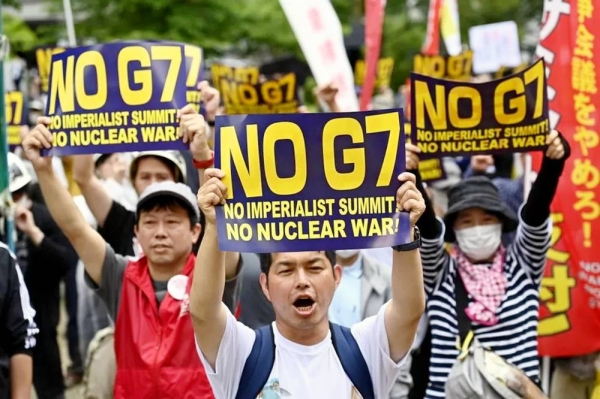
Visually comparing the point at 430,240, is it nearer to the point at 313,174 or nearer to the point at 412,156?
the point at 412,156

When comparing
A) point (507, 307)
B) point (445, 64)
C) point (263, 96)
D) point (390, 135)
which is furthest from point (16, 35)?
point (390, 135)

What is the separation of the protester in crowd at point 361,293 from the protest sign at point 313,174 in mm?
2154

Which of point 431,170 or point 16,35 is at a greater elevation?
point 16,35

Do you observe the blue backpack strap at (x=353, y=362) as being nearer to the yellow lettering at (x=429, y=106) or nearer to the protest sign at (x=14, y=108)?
the yellow lettering at (x=429, y=106)

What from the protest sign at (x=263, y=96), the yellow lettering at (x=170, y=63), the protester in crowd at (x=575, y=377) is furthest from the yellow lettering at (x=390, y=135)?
the protest sign at (x=263, y=96)

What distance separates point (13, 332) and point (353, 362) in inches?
53.9

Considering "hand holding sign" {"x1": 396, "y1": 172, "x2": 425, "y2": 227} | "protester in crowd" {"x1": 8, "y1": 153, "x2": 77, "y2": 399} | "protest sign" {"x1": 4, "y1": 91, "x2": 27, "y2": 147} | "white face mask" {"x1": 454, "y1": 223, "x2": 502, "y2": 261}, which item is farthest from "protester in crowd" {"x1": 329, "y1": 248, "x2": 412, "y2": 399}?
"protest sign" {"x1": 4, "y1": 91, "x2": 27, "y2": 147}

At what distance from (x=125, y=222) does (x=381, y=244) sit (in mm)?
2342

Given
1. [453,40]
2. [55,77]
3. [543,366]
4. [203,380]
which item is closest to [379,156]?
[203,380]

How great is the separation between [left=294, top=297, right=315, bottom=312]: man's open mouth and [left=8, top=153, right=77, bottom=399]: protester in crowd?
12.2 feet

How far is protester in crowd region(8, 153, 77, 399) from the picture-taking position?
23.1ft

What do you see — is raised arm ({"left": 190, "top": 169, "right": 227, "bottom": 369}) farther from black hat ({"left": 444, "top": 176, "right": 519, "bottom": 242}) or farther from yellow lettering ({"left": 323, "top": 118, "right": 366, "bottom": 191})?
black hat ({"left": 444, "top": 176, "right": 519, "bottom": 242})

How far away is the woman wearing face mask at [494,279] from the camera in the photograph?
196 inches

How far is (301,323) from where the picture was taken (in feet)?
11.5
